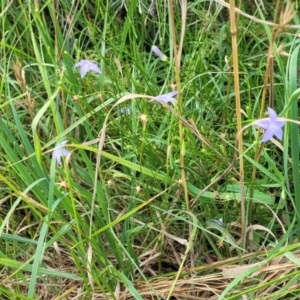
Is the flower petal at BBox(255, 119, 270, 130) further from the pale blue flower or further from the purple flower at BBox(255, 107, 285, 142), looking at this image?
the pale blue flower

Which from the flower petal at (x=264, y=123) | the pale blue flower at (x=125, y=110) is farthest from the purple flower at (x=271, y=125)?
the pale blue flower at (x=125, y=110)

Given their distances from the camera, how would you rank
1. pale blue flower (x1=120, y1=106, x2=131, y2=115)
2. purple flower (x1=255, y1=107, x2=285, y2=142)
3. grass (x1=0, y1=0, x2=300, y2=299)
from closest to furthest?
purple flower (x1=255, y1=107, x2=285, y2=142)
grass (x1=0, y1=0, x2=300, y2=299)
pale blue flower (x1=120, y1=106, x2=131, y2=115)

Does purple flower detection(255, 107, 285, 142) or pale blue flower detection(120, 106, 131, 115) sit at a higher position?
purple flower detection(255, 107, 285, 142)

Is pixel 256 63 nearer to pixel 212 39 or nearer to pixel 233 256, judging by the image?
pixel 212 39

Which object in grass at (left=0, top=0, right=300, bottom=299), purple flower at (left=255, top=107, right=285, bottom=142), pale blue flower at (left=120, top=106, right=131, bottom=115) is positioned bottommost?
grass at (left=0, top=0, right=300, bottom=299)

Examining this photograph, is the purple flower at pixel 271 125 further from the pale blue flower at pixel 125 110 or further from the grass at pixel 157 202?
the pale blue flower at pixel 125 110

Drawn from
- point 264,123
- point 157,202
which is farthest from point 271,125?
point 157,202

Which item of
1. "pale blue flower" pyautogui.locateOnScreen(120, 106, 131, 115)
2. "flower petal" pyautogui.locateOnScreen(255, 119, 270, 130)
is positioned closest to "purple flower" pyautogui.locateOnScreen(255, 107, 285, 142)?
"flower petal" pyautogui.locateOnScreen(255, 119, 270, 130)

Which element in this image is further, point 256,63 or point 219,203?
point 256,63

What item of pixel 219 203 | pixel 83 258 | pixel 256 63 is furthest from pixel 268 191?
pixel 256 63

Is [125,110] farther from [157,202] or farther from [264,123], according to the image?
[264,123]

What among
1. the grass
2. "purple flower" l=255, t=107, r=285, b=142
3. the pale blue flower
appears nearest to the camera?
"purple flower" l=255, t=107, r=285, b=142
